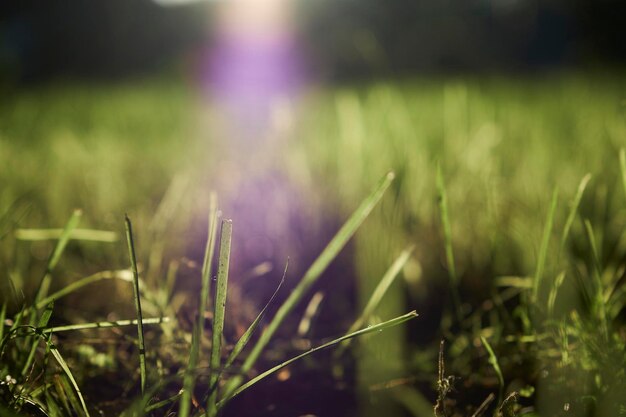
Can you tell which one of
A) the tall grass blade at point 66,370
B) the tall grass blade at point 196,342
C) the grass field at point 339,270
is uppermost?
the tall grass blade at point 196,342

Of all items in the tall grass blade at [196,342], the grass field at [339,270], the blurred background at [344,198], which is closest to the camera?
the tall grass blade at [196,342]

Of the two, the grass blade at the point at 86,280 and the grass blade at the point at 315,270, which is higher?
the grass blade at the point at 315,270

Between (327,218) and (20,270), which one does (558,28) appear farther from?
(20,270)

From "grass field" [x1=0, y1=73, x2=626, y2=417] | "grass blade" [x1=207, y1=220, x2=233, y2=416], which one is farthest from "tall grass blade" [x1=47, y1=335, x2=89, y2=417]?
"grass blade" [x1=207, y1=220, x2=233, y2=416]

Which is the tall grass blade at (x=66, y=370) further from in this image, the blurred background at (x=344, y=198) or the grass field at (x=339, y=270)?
the blurred background at (x=344, y=198)

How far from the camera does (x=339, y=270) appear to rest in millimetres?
822

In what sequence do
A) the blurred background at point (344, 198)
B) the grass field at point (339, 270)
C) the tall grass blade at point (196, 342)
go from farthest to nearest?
the blurred background at point (344, 198) → the grass field at point (339, 270) → the tall grass blade at point (196, 342)

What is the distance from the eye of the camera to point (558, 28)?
4.88 metres

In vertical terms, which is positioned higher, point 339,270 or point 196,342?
point 196,342

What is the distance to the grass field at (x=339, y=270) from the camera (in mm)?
486

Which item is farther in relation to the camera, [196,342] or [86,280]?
[86,280]

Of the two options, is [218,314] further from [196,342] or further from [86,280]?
[86,280]

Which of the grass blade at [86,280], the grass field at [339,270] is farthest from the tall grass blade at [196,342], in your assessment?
the grass blade at [86,280]

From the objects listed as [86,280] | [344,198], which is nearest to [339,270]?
[344,198]
